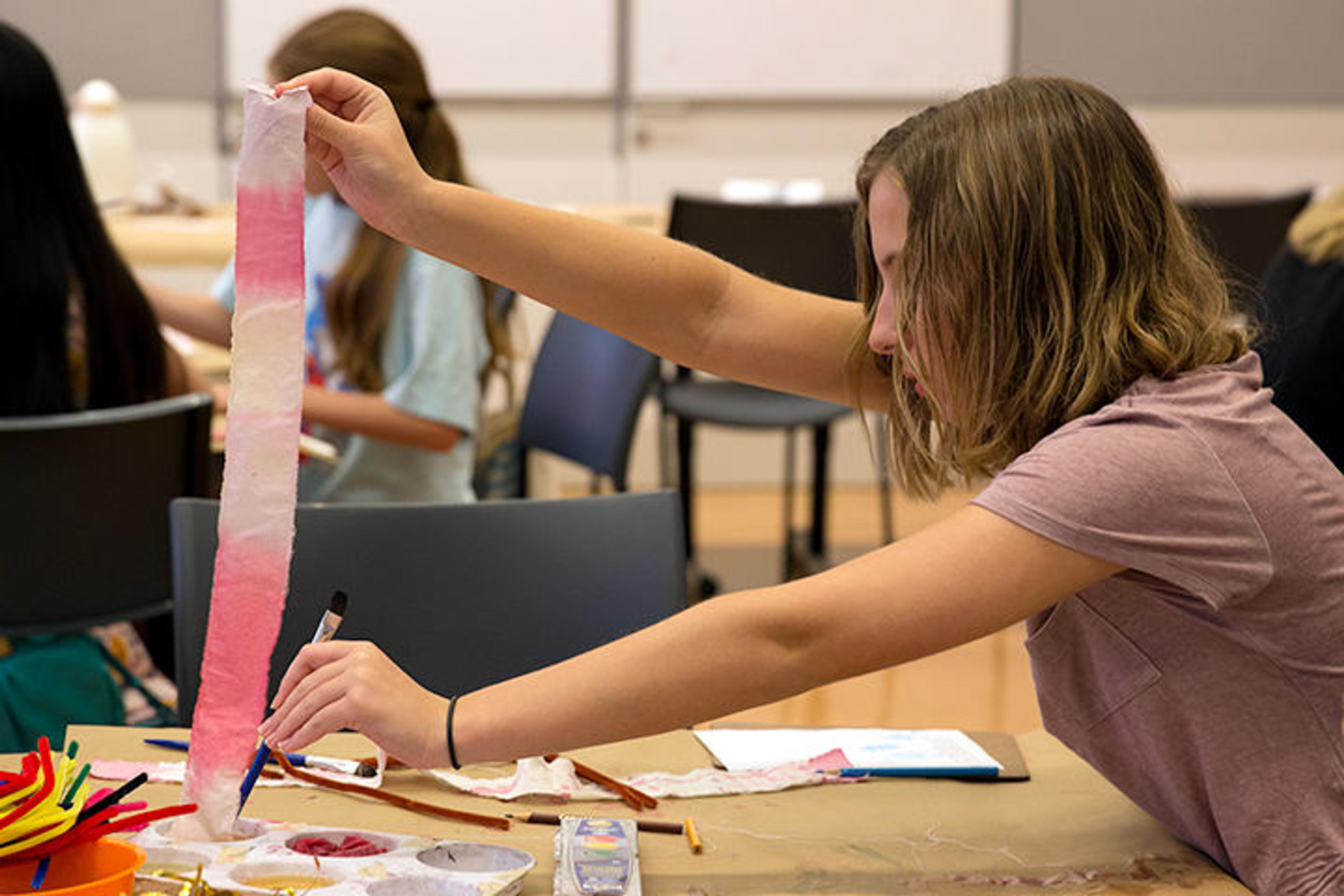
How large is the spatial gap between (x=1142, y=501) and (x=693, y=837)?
1.24ft

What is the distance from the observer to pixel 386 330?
2496mm

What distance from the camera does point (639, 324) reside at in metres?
1.42

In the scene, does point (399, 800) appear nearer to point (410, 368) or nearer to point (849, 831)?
point (849, 831)

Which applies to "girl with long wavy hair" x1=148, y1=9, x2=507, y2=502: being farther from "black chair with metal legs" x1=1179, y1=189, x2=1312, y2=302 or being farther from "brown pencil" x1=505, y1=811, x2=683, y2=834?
"black chair with metal legs" x1=1179, y1=189, x2=1312, y2=302

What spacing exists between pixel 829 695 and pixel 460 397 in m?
1.41

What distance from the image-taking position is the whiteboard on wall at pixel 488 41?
201 inches

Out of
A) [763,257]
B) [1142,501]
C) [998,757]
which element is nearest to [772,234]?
[763,257]

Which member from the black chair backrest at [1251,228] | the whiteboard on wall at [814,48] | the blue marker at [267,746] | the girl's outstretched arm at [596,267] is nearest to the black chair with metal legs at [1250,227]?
the black chair backrest at [1251,228]

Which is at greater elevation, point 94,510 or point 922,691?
point 94,510

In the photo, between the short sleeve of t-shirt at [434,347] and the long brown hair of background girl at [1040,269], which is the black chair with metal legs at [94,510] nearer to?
the short sleeve of t-shirt at [434,347]

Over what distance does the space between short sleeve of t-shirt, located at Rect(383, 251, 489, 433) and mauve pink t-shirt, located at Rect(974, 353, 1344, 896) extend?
1.41 metres

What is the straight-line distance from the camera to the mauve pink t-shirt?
1052 mm

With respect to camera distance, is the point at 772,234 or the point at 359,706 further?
the point at 772,234

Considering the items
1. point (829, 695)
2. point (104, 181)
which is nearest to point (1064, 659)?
point (829, 695)
